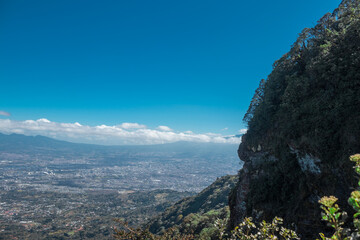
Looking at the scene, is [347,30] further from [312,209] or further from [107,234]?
[107,234]

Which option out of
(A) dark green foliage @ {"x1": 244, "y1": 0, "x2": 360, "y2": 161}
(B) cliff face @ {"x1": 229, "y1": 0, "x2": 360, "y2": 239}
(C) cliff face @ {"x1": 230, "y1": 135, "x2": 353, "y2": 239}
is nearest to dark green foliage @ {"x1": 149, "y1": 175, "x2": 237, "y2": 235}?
(C) cliff face @ {"x1": 230, "y1": 135, "x2": 353, "y2": 239}

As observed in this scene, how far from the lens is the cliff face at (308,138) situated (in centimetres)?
1142

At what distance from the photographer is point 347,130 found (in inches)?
431

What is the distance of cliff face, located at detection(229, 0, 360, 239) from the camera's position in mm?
11422

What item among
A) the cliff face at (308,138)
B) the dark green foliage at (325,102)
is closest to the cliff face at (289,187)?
the cliff face at (308,138)

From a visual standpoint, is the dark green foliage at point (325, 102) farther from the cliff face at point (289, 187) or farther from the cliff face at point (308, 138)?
the cliff face at point (289, 187)

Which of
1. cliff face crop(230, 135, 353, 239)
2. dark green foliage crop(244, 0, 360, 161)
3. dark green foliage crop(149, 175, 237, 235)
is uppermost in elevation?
dark green foliage crop(244, 0, 360, 161)

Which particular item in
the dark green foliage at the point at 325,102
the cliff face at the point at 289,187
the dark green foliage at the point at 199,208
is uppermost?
the dark green foliage at the point at 325,102

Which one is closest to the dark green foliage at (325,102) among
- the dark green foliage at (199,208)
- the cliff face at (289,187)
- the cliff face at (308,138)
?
the cliff face at (308,138)

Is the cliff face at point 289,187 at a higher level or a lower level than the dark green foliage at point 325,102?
lower

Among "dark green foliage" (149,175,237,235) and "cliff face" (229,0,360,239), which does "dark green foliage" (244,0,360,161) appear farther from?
"dark green foliage" (149,175,237,235)

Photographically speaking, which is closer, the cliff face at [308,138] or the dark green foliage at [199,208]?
the cliff face at [308,138]

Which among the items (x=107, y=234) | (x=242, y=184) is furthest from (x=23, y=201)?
(x=242, y=184)

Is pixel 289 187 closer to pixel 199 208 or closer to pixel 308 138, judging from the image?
pixel 308 138
